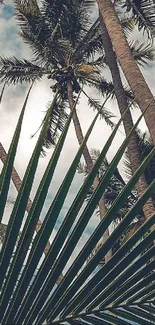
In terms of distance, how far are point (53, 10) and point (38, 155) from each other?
15.5 metres

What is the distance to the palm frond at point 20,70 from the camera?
1923 centimetres

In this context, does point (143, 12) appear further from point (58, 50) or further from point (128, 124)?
point (58, 50)

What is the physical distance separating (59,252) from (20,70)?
713 inches

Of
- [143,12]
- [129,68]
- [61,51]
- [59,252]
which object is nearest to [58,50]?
[61,51]

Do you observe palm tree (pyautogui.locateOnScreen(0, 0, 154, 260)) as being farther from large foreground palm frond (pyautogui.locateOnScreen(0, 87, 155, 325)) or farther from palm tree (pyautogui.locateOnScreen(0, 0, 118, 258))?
large foreground palm frond (pyautogui.locateOnScreen(0, 87, 155, 325))

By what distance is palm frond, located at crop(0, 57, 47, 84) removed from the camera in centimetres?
1923

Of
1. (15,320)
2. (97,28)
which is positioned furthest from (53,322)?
(97,28)

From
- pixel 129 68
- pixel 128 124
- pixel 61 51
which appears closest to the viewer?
pixel 129 68

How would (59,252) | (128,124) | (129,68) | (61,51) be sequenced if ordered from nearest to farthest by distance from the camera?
(59,252) → (129,68) → (128,124) → (61,51)

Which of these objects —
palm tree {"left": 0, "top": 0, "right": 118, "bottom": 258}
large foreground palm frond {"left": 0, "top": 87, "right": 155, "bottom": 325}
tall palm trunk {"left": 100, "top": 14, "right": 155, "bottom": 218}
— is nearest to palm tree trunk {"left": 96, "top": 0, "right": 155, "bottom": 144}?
tall palm trunk {"left": 100, "top": 14, "right": 155, "bottom": 218}

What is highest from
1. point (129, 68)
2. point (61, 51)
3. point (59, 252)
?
point (61, 51)

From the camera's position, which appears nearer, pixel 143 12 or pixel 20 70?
pixel 143 12

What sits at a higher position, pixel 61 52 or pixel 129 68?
pixel 61 52

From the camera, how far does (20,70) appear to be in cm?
1944
